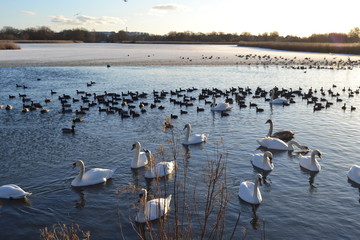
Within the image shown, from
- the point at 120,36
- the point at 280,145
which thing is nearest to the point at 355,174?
the point at 280,145

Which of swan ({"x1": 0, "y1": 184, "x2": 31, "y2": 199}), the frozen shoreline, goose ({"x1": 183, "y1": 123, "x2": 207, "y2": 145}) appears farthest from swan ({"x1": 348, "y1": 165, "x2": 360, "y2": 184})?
the frozen shoreline

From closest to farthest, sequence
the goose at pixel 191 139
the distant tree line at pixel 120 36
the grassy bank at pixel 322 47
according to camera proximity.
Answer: the goose at pixel 191 139 < the grassy bank at pixel 322 47 < the distant tree line at pixel 120 36

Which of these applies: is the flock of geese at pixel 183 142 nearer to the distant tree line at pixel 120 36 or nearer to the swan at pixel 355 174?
the swan at pixel 355 174

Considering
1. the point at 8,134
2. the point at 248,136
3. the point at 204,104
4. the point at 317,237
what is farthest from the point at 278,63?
the point at 317,237

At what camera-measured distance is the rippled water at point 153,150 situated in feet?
33.9

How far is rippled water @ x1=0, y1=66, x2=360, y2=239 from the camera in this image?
10.3m

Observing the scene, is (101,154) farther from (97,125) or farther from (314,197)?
(314,197)

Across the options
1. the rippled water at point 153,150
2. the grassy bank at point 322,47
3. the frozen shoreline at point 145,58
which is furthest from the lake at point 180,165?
the grassy bank at point 322,47

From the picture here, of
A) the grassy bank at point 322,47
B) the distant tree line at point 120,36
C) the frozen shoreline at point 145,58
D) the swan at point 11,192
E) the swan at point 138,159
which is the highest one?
the distant tree line at point 120,36

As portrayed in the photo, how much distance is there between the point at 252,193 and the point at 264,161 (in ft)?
9.10

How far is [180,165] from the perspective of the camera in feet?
47.4

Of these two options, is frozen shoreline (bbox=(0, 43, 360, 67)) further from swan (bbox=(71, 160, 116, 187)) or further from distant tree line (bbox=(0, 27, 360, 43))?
distant tree line (bbox=(0, 27, 360, 43))

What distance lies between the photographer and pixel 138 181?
13.2 meters

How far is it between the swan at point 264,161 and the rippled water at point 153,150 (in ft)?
0.97
